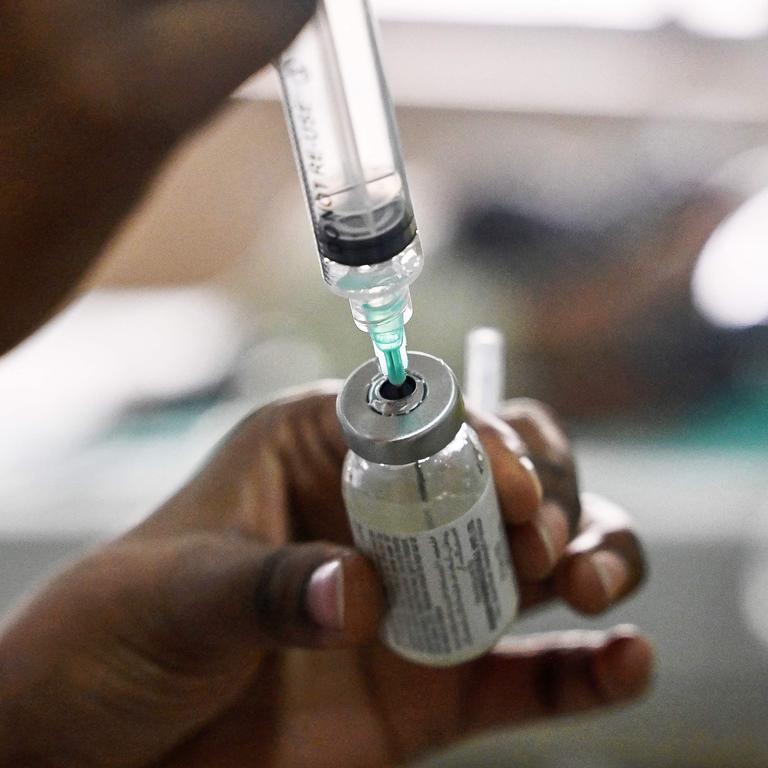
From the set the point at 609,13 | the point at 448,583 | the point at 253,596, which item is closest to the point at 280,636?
the point at 253,596

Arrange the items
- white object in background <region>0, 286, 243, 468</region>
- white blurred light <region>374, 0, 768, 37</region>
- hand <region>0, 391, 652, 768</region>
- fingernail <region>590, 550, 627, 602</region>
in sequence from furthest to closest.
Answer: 1. white blurred light <region>374, 0, 768, 37</region>
2. white object in background <region>0, 286, 243, 468</region>
3. fingernail <region>590, 550, 627, 602</region>
4. hand <region>0, 391, 652, 768</region>

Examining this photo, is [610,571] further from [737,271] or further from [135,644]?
[737,271]

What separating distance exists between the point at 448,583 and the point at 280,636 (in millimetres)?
145

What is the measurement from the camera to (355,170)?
57cm

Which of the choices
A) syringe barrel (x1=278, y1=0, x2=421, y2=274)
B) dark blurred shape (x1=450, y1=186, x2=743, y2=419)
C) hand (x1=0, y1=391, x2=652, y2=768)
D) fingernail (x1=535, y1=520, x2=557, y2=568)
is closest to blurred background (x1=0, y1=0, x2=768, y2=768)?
dark blurred shape (x1=450, y1=186, x2=743, y2=419)

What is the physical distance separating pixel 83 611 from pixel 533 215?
101 centimetres

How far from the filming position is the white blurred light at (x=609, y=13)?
1.62 m

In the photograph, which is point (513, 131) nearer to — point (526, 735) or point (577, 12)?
point (577, 12)

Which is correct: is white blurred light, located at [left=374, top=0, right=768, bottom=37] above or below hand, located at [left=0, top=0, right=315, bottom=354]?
below

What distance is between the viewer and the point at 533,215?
59.4 inches

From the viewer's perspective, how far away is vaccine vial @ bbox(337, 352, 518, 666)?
0.54 metres

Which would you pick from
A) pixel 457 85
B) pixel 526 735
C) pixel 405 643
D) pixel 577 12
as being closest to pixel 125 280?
pixel 457 85

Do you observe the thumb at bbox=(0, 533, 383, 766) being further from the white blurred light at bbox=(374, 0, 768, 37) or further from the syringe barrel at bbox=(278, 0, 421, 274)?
the white blurred light at bbox=(374, 0, 768, 37)

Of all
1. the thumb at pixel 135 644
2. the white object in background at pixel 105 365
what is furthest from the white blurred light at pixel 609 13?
the thumb at pixel 135 644
